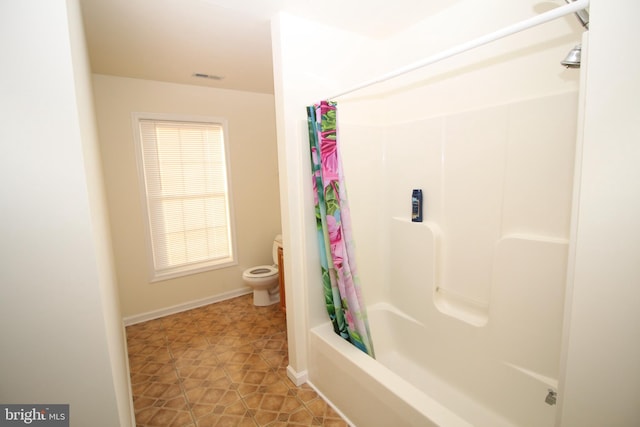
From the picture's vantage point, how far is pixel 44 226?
0.82 meters

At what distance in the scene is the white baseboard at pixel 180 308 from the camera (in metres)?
2.89

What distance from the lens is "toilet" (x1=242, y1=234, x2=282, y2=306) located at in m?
3.07

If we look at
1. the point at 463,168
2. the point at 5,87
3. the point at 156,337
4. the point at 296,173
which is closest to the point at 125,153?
the point at 156,337

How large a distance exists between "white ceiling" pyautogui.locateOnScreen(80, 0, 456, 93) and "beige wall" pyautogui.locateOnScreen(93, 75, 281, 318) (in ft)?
1.02

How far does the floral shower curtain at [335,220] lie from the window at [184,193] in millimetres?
1882

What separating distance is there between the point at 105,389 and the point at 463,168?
1924 mm

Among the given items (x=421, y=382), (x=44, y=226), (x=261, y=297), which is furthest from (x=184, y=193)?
(x=421, y=382)

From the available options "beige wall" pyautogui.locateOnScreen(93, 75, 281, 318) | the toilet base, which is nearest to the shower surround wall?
the toilet base

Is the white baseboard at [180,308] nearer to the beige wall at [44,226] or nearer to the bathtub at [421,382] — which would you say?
the bathtub at [421,382]

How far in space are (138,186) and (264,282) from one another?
1592mm

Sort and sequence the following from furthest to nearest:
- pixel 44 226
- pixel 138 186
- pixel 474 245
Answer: pixel 138 186 < pixel 474 245 < pixel 44 226

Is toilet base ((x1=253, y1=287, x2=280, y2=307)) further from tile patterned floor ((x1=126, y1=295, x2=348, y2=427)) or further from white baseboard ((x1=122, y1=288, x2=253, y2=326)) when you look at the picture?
white baseboard ((x1=122, y1=288, x2=253, y2=326))

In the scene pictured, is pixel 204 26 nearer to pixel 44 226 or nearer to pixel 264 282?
pixel 44 226

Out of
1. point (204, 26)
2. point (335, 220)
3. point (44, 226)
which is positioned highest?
point (204, 26)
